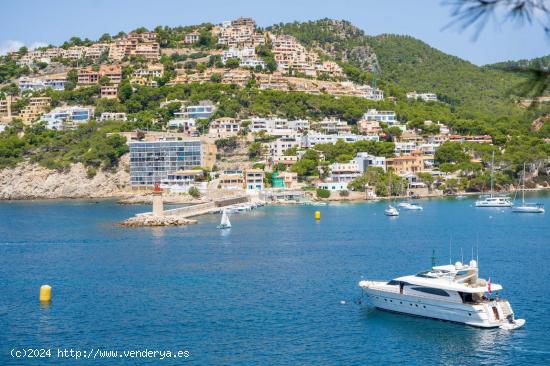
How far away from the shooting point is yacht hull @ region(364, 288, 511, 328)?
21734 millimetres

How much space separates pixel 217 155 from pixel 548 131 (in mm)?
31499

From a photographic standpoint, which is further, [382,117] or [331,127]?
[382,117]

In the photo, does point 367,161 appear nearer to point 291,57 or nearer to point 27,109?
point 291,57

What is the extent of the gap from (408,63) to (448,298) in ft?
377

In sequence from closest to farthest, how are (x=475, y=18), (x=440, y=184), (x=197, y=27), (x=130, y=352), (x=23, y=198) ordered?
(x=475, y=18)
(x=130, y=352)
(x=440, y=184)
(x=23, y=198)
(x=197, y=27)

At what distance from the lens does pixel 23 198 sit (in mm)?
79688

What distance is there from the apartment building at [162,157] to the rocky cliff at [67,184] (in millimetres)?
2638

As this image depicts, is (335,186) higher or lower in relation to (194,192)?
higher

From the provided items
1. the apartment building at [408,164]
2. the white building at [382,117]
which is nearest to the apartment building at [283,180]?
the apartment building at [408,164]

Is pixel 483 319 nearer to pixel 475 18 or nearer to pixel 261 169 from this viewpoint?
pixel 475 18

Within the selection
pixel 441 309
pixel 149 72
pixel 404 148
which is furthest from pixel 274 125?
pixel 441 309

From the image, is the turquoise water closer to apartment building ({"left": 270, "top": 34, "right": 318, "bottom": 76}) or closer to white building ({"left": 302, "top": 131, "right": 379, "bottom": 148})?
white building ({"left": 302, "top": 131, "right": 379, "bottom": 148})

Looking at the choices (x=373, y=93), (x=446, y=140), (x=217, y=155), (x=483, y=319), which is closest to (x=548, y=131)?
(x=446, y=140)

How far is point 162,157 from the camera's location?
254 feet
